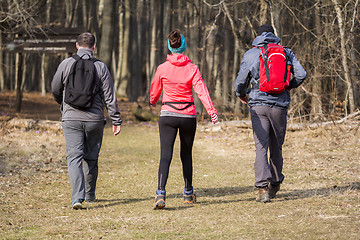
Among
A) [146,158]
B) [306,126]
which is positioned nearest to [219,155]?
[146,158]

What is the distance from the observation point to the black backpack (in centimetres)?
572

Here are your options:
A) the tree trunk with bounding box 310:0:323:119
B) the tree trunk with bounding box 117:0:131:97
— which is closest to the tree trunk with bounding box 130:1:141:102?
the tree trunk with bounding box 117:0:131:97

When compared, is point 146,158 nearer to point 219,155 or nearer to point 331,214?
point 219,155

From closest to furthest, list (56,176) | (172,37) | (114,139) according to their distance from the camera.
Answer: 1. (172,37)
2. (56,176)
3. (114,139)

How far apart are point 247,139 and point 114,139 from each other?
3881 mm

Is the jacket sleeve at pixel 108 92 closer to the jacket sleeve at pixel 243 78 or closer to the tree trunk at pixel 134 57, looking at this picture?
the jacket sleeve at pixel 243 78

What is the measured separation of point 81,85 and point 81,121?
1.39 ft

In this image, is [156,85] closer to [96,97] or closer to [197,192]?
[96,97]

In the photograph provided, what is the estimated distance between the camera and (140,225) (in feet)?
16.9

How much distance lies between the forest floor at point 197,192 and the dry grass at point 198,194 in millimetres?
11

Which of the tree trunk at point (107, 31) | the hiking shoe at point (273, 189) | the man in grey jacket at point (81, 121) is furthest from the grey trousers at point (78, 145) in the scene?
the tree trunk at point (107, 31)

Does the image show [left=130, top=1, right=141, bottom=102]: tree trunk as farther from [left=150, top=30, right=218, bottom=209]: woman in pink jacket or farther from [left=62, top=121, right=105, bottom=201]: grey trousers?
[left=150, top=30, right=218, bottom=209]: woman in pink jacket

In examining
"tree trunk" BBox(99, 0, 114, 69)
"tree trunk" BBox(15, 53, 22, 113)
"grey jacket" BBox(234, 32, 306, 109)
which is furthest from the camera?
"tree trunk" BBox(99, 0, 114, 69)

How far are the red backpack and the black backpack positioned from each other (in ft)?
6.53
